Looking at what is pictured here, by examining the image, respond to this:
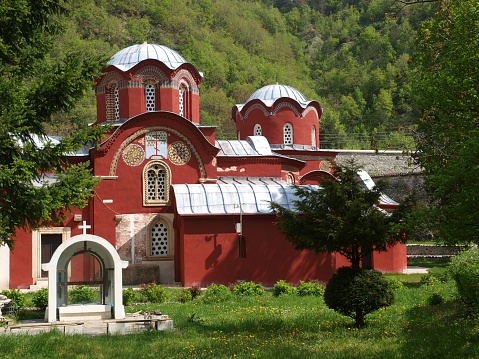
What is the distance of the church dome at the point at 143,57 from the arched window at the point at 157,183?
11.6 feet

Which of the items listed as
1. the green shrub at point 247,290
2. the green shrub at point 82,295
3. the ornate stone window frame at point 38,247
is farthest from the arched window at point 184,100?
the green shrub at point 82,295

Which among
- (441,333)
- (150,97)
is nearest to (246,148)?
(150,97)

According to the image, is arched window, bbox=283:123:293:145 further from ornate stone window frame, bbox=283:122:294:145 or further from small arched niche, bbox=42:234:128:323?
Result: small arched niche, bbox=42:234:128:323

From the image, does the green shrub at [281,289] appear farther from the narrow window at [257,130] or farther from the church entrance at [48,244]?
the narrow window at [257,130]

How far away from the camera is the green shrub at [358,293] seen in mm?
9562

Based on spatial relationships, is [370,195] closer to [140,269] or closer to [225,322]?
[225,322]

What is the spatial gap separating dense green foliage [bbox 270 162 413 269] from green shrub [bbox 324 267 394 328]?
40 centimetres

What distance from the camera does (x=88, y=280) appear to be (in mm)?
11188

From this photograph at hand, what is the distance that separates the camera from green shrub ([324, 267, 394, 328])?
956cm

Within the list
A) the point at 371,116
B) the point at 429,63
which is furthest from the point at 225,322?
the point at 371,116

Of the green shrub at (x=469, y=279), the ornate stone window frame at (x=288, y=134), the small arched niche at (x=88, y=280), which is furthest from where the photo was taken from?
the ornate stone window frame at (x=288, y=134)

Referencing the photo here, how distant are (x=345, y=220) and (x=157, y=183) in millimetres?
9830

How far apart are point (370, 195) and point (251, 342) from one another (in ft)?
11.5

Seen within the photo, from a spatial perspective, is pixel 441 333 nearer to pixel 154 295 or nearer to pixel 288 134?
pixel 154 295
